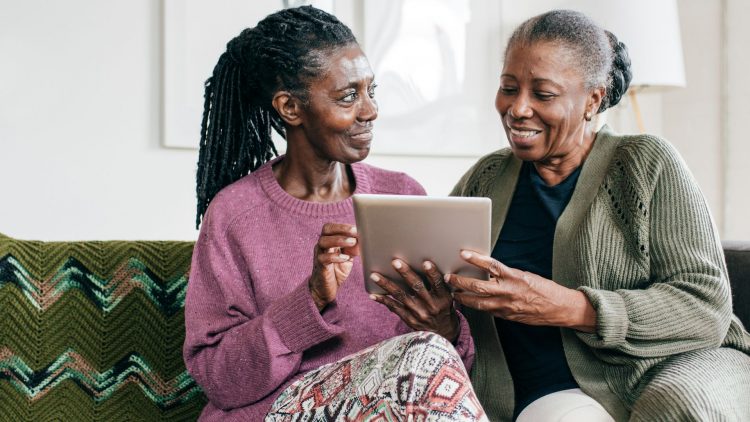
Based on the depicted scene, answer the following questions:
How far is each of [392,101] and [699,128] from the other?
112 centimetres

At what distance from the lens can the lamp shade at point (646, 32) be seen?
2561 millimetres

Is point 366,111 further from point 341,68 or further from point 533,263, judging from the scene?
point 533,263

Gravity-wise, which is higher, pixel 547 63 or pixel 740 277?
pixel 547 63

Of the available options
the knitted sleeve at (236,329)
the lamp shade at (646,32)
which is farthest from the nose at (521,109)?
the lamp shade at (646,32)

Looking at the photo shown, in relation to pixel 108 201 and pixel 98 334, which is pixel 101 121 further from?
pixel 98 334

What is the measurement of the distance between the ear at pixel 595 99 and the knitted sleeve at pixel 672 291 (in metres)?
0.17

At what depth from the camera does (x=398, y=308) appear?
1432 mm

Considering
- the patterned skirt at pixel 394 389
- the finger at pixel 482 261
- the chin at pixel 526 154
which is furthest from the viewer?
the chin at pixel 526 154

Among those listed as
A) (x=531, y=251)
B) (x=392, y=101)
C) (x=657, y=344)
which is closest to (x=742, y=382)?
(x=657, y=344)

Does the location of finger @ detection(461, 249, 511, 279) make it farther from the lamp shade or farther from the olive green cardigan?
the lamp shade

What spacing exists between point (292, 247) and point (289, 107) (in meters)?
0.26

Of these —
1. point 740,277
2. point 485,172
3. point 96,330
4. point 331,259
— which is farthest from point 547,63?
point 96,330

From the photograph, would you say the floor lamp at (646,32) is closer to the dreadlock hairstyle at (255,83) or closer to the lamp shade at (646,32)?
the lamp shade at (646,32)

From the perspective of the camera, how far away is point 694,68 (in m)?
3.00
